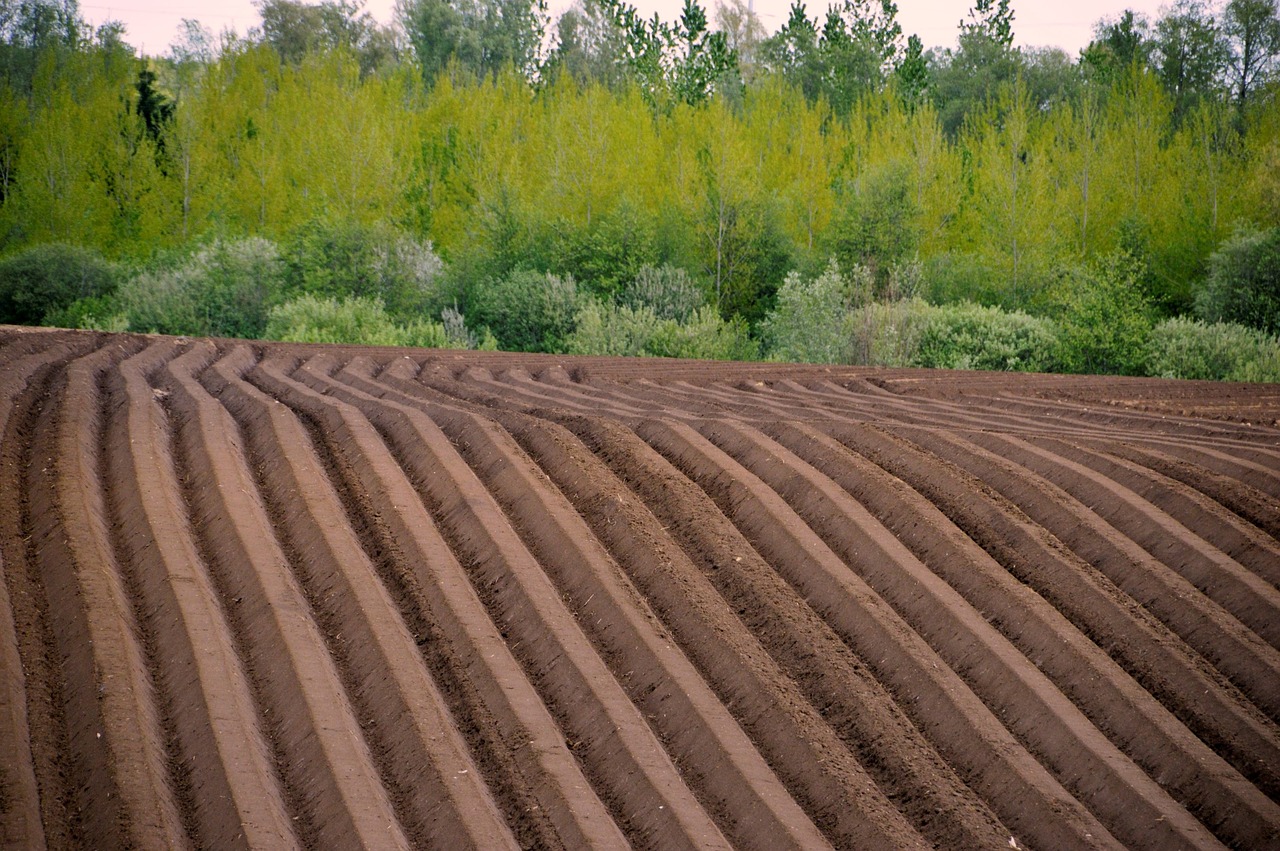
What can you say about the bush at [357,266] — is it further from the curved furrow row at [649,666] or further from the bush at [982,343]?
the curved furrow row at [649,666]

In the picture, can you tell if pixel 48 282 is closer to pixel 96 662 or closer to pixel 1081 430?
pixel 96 662

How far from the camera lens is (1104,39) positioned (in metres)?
43.9

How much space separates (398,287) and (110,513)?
18.9 m

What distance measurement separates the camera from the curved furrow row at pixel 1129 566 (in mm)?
4660

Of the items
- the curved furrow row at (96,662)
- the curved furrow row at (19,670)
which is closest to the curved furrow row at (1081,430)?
the curved furrow row at (96,662)

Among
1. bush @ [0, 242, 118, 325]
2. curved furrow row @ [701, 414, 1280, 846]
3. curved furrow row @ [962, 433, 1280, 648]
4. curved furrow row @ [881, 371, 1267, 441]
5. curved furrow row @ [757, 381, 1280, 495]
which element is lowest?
curved furrow row @ [701, 414, 1280, 846]

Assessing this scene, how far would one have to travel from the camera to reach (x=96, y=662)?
162 inches

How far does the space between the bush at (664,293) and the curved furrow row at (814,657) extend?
57.3ft

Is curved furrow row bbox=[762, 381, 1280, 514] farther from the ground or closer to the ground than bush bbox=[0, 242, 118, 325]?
closer to the ground

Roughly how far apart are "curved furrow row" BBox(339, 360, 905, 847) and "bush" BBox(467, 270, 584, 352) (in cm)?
1620

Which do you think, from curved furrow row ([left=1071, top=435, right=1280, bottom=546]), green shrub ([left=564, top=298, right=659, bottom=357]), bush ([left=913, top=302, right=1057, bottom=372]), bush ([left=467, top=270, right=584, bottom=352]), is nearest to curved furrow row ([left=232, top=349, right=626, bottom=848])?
curved furrow row ([left=1071, top=435, right=1280, bottom=546])

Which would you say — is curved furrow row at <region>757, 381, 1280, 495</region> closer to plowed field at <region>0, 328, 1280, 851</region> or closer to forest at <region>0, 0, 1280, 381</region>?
plowed field at <region>0, 328, 1280, 851</region>

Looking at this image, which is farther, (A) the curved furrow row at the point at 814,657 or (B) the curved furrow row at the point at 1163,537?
(B) the curved furrow row at the point at 1163,537

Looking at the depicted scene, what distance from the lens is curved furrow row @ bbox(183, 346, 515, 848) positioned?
146 inches
